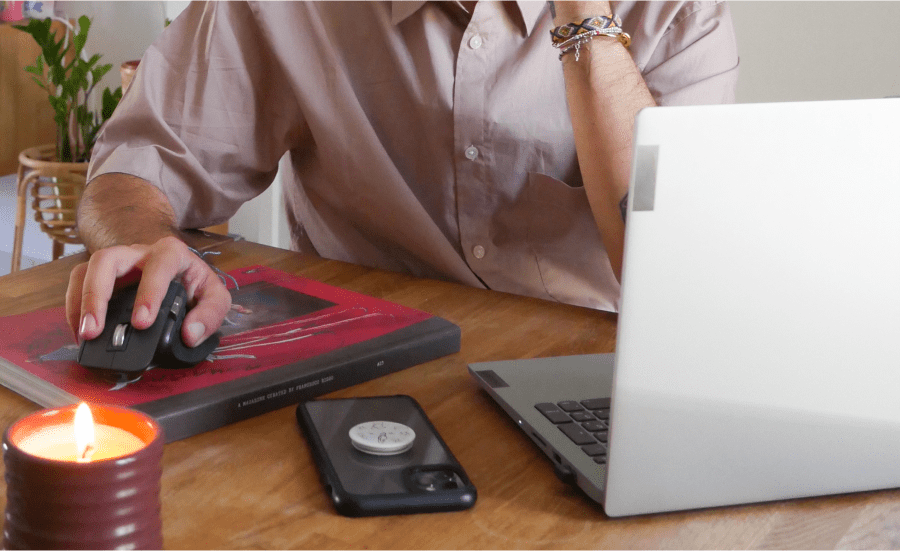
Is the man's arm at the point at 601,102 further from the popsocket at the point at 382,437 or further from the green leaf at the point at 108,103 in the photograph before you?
the green leaf at the point at 108,103

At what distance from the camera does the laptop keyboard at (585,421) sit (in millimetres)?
533

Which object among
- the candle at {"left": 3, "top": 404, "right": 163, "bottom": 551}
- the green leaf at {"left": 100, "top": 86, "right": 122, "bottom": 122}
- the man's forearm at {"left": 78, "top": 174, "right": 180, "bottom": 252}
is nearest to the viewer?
the candle at {"left": 3, "top": 404, "right": 163, "bottom": 551}

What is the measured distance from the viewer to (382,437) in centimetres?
52

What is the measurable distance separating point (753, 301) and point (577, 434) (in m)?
0.16

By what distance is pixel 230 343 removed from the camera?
678 millimetres

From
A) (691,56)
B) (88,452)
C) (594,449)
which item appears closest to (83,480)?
(88,452)

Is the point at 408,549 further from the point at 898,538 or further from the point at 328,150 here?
the point at 328,150

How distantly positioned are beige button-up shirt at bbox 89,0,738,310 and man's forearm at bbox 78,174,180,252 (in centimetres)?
8

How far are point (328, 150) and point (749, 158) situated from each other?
78 cm

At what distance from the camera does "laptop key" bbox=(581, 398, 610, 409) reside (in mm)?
596

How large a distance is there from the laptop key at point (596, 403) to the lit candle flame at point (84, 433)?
348 millimetres

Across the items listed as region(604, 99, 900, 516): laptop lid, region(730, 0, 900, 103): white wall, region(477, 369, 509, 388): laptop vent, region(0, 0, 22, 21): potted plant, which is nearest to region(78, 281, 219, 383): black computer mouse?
region(477, 369, 509, 388): laptop vent

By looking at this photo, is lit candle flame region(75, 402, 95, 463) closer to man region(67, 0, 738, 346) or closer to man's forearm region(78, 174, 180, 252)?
man's forearm region(78, 174, 180, 252)

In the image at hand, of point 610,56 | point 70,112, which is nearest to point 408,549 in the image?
point 610,56
